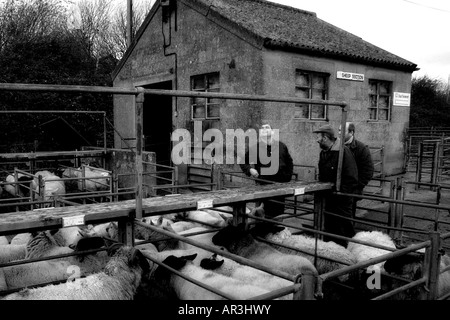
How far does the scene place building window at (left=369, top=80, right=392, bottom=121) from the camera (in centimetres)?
1445

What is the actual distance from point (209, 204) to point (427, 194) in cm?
985

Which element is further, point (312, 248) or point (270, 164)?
point (270, 164)

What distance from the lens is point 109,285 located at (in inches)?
144

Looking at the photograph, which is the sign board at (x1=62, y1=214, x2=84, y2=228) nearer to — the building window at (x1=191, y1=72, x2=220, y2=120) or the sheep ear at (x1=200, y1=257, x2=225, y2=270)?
the sheep ear at (x1=200, y1=257, x2=225, y2=270)

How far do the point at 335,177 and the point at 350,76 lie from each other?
8412 millimetres

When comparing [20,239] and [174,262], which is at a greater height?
[174,262]

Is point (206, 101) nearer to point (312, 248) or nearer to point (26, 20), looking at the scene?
point (312, 248)

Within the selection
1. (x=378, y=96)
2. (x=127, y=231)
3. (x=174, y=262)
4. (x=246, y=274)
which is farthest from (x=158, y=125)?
(x=246, y=274)

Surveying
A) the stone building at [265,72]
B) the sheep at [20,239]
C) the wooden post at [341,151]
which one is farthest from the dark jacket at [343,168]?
the stone building at [265,72]

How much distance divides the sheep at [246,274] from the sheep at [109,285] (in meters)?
0.71

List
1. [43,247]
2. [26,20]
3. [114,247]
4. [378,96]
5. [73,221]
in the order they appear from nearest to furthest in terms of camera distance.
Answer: [73,221] → [114,247] → [43,247] → [378,96] → [26,20]

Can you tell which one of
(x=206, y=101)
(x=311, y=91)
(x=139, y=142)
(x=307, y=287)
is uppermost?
(x=311, y=91)

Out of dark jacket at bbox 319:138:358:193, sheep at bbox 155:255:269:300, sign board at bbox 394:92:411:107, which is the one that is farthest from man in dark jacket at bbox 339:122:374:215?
sign board at bbox 394:92:411:107

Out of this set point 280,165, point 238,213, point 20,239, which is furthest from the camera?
point 280,165
